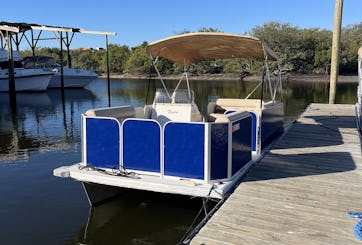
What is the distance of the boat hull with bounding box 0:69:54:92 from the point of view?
1344 inches

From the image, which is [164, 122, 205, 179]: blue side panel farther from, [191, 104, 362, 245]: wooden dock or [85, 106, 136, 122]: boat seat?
[85, 106, 136, 122]: boat seat

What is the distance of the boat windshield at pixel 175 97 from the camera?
769 centimetres

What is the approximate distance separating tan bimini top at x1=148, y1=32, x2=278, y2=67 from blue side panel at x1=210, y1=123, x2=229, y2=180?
2.09 metres

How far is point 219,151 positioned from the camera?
18.4 ft

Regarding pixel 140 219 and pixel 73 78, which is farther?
pixel 73 78

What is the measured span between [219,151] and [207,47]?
3462 millimetres

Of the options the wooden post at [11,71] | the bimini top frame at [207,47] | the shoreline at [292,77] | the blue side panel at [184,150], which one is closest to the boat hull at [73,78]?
the wooden post at [11,71]

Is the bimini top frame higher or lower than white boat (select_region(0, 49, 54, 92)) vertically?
higher

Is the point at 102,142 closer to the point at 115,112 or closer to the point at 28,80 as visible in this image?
the point at 115,112

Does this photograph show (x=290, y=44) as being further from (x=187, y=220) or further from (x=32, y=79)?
(x=187, y=220)

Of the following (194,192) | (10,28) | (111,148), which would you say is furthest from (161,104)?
(10,28)

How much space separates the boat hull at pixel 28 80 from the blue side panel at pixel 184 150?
105ft

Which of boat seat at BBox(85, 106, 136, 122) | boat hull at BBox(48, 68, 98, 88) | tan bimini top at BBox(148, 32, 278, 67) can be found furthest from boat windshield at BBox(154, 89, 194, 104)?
boat hull at BBox(48, 68, 98, 88)

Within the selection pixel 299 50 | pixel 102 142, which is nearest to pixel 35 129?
pixel 102 142
